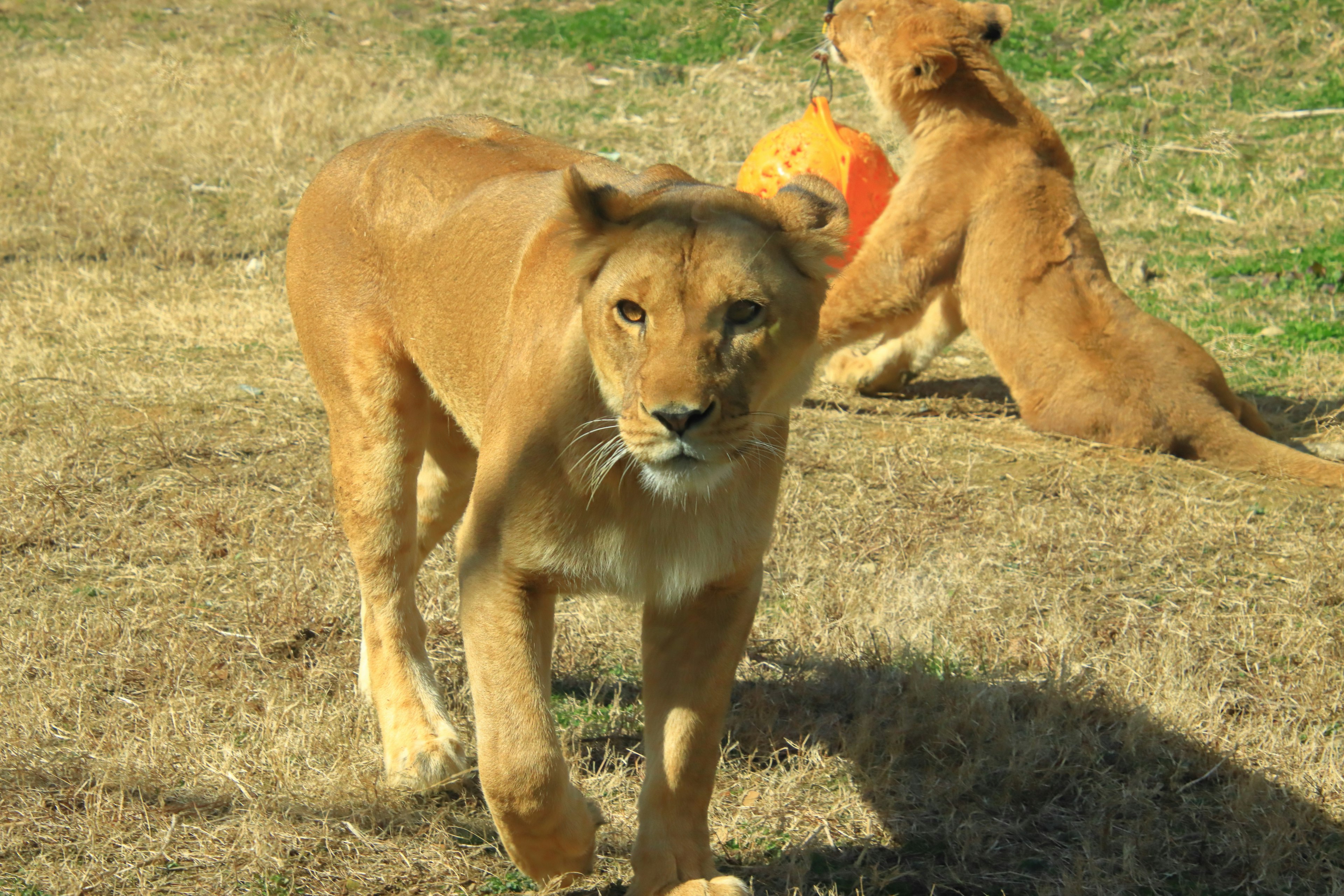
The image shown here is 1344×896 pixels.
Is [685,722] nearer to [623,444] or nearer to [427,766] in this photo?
[623,444]

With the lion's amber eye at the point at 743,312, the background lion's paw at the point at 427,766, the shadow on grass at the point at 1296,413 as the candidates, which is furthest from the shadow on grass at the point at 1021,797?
the shadow on grass at the point at 1296,413

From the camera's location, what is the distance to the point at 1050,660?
13.8ft

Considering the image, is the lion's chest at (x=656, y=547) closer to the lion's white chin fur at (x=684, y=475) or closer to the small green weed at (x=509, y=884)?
the lion's white chin fur at (x=684, y=475)

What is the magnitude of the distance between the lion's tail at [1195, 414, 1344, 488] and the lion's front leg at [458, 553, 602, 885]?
13.1 feet

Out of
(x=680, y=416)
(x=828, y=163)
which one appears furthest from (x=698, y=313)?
(x=828, y=163)

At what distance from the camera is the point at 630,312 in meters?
2.69

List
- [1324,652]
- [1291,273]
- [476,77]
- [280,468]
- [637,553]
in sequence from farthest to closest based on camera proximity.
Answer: [476,77] → [1291,273] → [280,468] → [1324,652] → [637,553]

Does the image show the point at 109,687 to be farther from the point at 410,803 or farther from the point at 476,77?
the point at 476,77

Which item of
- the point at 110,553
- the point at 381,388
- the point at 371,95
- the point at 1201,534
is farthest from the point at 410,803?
the point at 371,95

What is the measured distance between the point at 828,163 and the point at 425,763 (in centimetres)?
401

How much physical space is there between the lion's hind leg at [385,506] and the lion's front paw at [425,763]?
0.11 meters

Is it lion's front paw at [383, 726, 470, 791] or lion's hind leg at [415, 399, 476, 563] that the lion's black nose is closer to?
lion's front paw at [383, 726, 470, 791]

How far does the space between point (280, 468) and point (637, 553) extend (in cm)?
299

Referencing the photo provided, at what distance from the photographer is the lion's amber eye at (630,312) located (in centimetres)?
268
